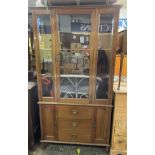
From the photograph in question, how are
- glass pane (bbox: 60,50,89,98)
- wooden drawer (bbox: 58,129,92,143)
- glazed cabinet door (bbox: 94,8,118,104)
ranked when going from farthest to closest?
wooden drawer (bbox: 58,129,92,143)
glass pane (bbox: 60,50,89,98)
glazed cabinet door (bbox: 94,8,118,104)

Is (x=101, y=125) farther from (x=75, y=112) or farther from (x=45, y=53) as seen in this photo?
(x=45, y=53)

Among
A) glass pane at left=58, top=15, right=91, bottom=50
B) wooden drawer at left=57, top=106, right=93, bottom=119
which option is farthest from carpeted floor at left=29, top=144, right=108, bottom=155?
glass pane at left=58, top=15, right=91, bottom=50

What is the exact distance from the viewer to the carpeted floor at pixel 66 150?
5.88ft

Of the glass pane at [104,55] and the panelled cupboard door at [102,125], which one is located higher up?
the glass pane at [104,55]

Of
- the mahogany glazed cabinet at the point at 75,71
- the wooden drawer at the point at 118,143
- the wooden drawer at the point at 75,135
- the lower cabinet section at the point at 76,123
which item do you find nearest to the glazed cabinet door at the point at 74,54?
the mahogany glazed cabinet at the point at 75,71

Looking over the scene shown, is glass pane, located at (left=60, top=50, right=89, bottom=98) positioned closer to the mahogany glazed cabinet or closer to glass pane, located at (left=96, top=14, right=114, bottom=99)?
the mahogany glazed cabinet

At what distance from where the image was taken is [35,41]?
157cm

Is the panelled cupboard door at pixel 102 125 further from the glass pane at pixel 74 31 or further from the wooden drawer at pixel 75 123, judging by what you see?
the glass pane at pixel 74 31

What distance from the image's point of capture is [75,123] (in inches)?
69.5

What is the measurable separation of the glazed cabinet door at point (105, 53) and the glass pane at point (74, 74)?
110 mm

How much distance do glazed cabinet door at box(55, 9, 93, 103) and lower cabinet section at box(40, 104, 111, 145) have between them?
116mm

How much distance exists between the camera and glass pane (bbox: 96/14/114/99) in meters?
1.53
